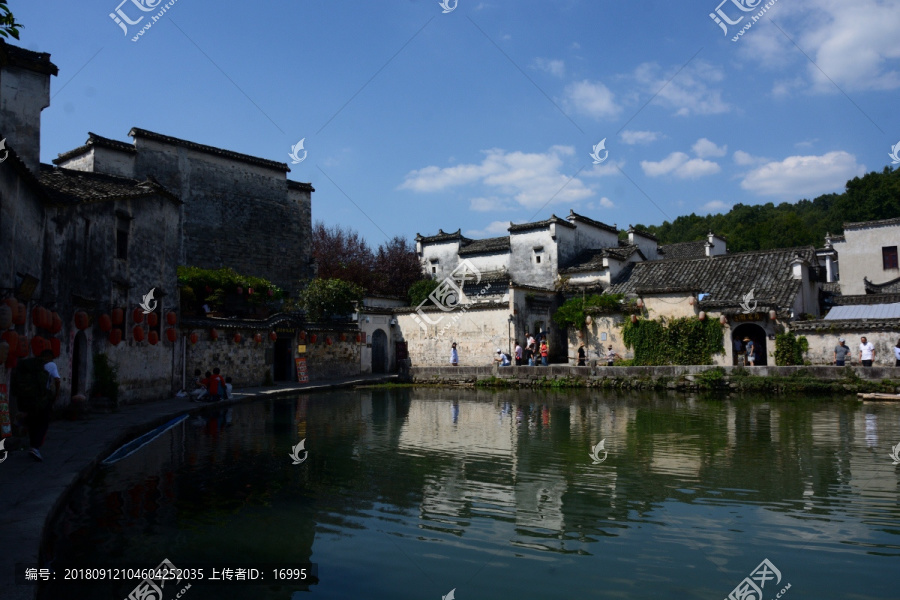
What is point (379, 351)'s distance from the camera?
2828cm

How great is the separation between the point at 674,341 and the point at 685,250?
727 inches

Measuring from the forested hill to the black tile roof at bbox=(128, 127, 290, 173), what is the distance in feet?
74.4

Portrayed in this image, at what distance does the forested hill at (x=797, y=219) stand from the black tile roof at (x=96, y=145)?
28.9m

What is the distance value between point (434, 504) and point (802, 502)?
3753 mm

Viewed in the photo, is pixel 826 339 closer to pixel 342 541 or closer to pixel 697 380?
pixel 697 380

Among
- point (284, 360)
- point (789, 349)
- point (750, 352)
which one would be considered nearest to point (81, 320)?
point (284, 360)

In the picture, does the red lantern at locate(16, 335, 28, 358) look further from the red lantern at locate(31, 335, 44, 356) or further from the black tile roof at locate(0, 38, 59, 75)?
the black tile roof at locate(0, 38, 59, 75)

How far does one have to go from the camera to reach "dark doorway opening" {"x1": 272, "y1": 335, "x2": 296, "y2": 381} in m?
23.5

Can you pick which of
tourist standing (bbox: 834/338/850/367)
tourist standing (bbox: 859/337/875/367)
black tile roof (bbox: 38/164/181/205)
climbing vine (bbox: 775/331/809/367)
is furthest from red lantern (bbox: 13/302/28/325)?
climbing vine (bbox: 775/331/809/367)

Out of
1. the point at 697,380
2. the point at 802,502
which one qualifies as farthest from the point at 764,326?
the point at 802,502

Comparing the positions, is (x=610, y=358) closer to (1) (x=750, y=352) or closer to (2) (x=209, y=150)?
(1) (x=750, y=352)

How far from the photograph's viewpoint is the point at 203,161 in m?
26.7

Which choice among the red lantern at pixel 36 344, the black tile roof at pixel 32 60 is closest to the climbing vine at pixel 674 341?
the red lantern at pixel 36 344

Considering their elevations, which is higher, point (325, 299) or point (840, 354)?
point (325, 299)
